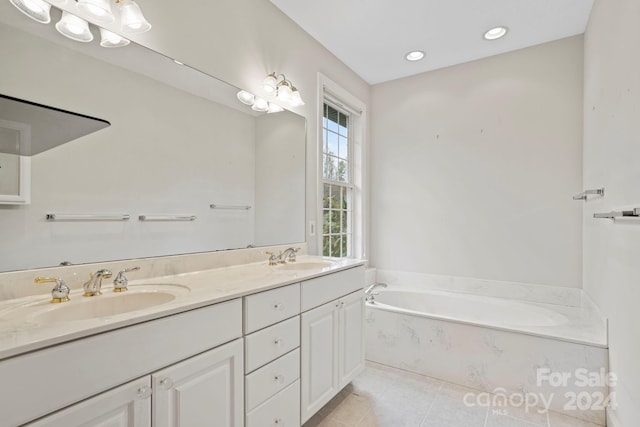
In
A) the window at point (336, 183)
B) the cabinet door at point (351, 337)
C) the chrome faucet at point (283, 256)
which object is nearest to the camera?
the cabinet door at point (351, 337)

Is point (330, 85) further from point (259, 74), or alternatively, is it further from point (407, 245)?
point (407, 245)

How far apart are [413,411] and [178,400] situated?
1491 mm

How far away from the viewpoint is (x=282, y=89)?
2.10 m

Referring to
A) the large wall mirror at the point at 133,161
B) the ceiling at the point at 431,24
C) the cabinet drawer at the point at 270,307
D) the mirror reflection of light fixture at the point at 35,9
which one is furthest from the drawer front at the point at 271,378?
the ceiling at the point at 431,24

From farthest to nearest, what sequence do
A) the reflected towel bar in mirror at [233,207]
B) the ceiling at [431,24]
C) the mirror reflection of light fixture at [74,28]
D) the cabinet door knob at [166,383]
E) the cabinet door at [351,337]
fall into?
1. the ceiling at [431,24]
2. the cabinet door at [351,337]
3. the reflected towel bar in mirror at [233,207]
4. the mirror reflection of light fixture at [74,28]
5. the cabinet door knob at [166,383]

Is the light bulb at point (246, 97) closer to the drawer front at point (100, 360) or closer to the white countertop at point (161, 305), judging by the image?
the white countertop at point (161, 305)

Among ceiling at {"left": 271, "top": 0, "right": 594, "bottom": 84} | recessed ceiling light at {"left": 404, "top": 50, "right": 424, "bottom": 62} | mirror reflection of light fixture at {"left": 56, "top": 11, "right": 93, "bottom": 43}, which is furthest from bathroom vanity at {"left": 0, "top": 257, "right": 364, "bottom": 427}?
recessed ceiling light at {"left": 404, "top": 50, "right": 424, "bottom": 62}

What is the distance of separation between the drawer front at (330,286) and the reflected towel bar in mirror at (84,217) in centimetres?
88

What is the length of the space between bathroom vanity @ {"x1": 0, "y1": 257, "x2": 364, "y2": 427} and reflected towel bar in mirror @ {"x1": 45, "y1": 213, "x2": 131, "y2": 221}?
28 centimetres

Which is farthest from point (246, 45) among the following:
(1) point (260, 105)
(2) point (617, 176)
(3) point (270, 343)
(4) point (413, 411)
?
(4) point (413, 411)

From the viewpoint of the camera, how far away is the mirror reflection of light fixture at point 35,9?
1.10 metres

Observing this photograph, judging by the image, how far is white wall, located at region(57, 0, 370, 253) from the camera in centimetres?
154

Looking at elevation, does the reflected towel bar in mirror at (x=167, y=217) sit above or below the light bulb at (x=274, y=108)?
below

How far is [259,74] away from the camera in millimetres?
2023
